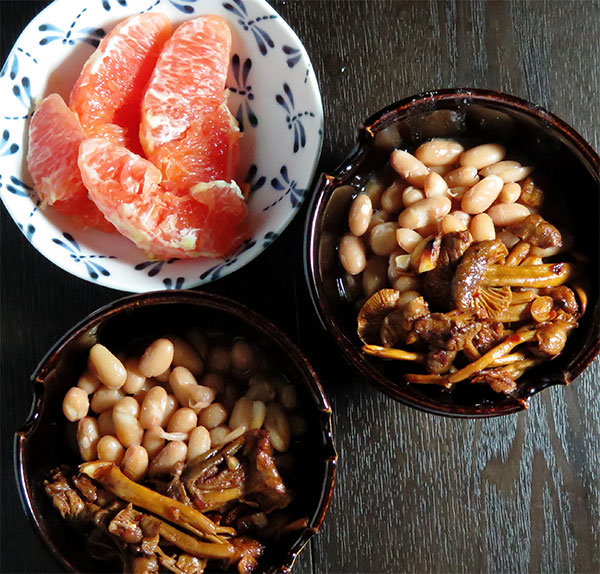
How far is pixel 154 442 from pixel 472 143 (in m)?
0.82

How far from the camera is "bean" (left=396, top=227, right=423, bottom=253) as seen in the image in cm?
122

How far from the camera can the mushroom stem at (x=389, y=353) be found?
1188 millimetres

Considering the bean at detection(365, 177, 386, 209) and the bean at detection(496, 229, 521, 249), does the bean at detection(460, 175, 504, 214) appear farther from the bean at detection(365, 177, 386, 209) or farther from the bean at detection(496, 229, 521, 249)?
the bean at detection(365, 177, 386, 209)

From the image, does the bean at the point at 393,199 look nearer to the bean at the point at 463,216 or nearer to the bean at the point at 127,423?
the bean at the point at 463,216

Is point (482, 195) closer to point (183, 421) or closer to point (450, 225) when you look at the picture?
point (450, 225)

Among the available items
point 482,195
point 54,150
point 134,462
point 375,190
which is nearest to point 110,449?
point 134,462

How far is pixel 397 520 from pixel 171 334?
578mm

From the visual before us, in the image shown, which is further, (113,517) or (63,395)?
(63,395)

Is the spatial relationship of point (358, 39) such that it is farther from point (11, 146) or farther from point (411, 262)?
point (11, 146)

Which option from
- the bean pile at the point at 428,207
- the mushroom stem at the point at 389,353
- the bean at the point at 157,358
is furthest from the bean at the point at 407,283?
the bean at the point at 157,358

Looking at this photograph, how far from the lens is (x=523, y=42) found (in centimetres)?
144

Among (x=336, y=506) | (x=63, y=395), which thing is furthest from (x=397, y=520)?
(x=63, y=395)

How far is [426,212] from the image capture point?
124 centimetres

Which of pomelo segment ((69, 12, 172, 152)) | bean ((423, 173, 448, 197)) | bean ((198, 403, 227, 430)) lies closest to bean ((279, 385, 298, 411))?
bean ((198, 403, 227, 430))
